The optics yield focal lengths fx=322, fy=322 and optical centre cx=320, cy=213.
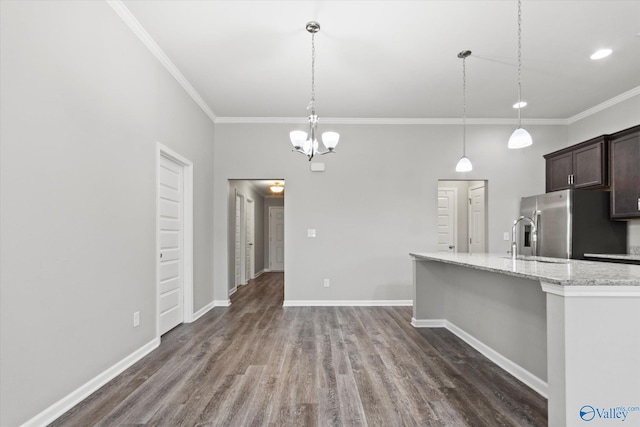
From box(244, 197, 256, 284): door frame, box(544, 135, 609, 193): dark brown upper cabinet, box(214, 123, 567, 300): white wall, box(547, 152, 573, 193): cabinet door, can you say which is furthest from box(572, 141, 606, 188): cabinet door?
box(244, 197, 256, 284): door frame

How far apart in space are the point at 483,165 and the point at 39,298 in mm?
5482

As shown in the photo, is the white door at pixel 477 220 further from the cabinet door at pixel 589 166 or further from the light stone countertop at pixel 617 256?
the light stone countertop at pixel 617 256

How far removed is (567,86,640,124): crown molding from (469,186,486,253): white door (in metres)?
1.65

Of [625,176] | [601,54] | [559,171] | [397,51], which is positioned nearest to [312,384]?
[397,51]

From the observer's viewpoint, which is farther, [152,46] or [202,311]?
[202,311]

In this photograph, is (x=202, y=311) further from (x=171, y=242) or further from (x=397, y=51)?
(x=397, y=51)

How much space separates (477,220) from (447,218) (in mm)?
747

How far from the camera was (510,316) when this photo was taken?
2.63 metres

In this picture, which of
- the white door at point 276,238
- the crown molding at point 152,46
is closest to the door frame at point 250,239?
the white door at point 276,238

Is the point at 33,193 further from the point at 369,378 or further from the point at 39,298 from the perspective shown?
the point at 369,378

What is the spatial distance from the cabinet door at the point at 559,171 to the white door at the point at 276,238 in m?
6.74

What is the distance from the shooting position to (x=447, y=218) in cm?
647

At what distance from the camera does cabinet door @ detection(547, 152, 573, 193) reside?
180 inches

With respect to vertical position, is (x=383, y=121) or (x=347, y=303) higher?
(x=383, y=121)
